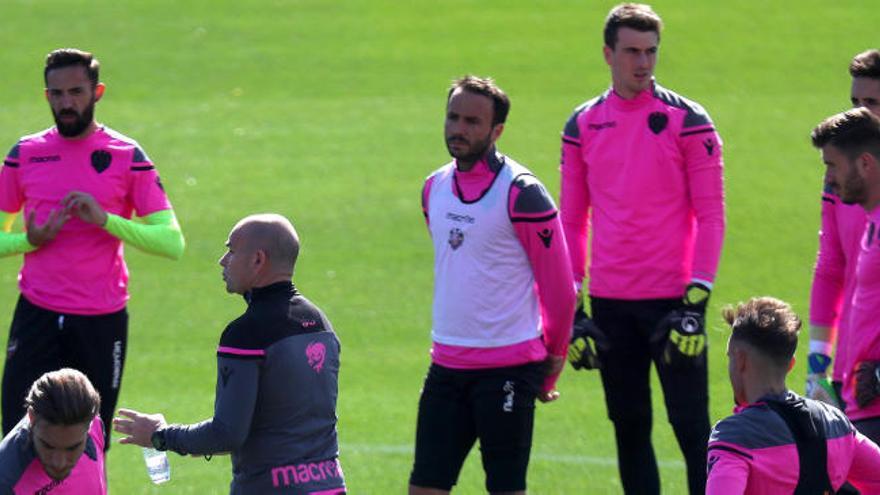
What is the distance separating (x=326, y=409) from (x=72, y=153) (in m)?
2.92

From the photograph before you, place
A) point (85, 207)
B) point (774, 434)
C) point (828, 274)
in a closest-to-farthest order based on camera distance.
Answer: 1. point (774, 434)
2. point (828, 274)
3. point (85, 207)

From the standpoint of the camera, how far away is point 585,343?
789 cm

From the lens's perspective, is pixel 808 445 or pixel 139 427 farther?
pixel 139 427

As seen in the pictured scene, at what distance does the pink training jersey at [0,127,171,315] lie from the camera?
8195 mm

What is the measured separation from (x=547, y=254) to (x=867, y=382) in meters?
1.45

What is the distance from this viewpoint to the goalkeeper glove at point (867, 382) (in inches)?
254

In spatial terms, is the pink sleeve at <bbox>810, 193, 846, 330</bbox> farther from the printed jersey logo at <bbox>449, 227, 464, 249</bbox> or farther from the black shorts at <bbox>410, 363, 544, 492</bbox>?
the printed jersey logo at <bbox>449, 227, 464, 249</bbox>

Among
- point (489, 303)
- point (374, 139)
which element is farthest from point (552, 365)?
point (374, 139)

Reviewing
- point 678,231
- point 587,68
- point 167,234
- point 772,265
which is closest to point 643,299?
point 678,231

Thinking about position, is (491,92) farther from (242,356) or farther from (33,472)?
(33,472)

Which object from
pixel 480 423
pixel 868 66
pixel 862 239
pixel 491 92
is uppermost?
pixel 868 66

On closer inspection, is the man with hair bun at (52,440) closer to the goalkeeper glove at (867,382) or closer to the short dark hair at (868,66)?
the goalkeeper glove at (867,382)

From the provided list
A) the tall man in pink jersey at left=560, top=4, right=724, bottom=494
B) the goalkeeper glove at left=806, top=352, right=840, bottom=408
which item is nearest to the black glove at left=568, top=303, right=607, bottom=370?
the tall man in pink jersey at left=560, top=4, right=724, bottom=494

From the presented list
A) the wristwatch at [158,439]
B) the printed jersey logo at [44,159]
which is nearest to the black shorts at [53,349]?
the printed jersey logo at [44,159]
